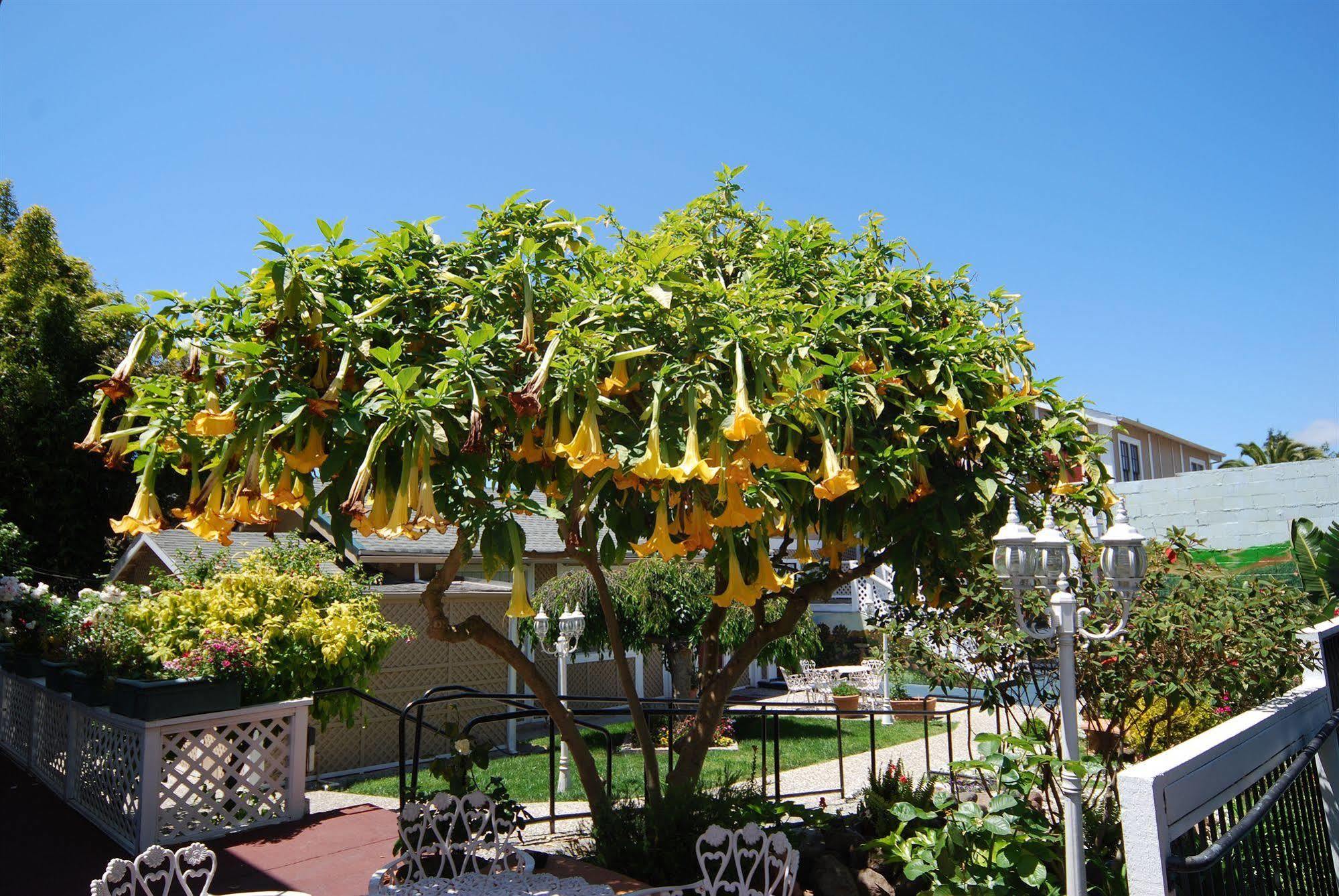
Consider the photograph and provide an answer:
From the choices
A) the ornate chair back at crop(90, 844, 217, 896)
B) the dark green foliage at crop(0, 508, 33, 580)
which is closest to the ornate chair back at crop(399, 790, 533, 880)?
the ornate chair back at crop(90, 844, 217, 896)

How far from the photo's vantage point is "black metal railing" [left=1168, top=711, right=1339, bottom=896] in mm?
2260

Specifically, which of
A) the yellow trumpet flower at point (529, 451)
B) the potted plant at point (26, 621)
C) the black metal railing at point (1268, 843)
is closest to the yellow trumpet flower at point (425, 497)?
the yellow trumpet flower at point (529, 451)

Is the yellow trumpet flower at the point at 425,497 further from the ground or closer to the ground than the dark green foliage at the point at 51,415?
closer to the ground

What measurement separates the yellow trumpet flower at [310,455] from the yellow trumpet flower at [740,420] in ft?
4.95

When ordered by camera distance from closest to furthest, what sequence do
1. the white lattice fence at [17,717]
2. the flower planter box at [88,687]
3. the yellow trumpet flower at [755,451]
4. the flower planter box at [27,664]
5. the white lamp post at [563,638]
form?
1. the yellow trumpet flower at [755,451]
2. the flower planter box at [88,687]
3. the flower planter box at [27,664]
4. the white lattice fence at [17,717]
5. the white lamp post at [563,638]

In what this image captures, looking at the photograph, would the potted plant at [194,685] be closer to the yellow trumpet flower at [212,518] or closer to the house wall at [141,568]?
the yellow trumpet flower at [212,518]

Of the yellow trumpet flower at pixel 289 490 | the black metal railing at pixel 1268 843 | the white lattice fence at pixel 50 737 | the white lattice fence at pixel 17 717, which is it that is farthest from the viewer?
the white lattice fence at pixel 17 717

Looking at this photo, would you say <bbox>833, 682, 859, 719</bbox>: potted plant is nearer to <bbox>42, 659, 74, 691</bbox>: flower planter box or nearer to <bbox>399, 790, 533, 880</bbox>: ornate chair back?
<bbox>42, 659, 74, 691</bbox>: flower planter box

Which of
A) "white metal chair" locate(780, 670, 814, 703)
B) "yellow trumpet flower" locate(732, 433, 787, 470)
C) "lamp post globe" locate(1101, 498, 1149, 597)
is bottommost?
"white metal chair" locate(780, 670, 814, 703)

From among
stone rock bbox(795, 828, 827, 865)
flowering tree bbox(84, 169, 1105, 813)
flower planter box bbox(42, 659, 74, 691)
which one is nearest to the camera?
flowering tree bbox(84, 169, 1105, 813)

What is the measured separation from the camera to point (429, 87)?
632 centimetres

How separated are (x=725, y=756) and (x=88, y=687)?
8.51 m

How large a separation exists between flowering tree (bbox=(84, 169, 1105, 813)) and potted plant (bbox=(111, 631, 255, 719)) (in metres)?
2.19

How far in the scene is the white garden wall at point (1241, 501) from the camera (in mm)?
11594
